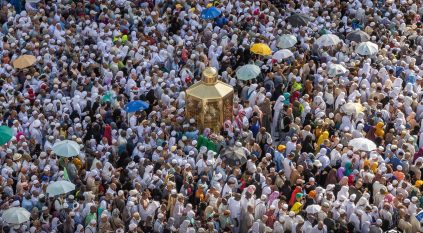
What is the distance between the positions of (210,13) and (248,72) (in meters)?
3.64

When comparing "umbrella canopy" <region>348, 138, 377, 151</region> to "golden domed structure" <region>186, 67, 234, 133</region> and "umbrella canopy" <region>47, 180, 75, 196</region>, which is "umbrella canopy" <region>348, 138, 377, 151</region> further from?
"umbrella canopy" <region>47, 180, 75, 196</region>

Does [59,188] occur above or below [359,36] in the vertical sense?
below

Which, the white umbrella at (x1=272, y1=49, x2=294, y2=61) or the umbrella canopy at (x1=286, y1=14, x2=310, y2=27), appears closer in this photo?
the white umbrella at (x1=272, y1=49, x2=294, y2=61)

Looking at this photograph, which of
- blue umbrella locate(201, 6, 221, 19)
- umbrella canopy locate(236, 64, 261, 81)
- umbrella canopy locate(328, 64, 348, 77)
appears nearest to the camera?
umbrella canopy locate(236, 64, 261, 81)

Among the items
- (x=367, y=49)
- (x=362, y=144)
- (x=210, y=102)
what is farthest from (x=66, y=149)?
(x=367, y=49)

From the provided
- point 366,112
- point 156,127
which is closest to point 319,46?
point 366,112

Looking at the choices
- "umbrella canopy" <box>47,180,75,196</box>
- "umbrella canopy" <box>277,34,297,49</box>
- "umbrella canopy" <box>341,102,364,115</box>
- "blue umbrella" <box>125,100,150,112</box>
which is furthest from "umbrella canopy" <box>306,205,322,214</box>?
"umbrella canopy" <box>277,34,297,49</box>

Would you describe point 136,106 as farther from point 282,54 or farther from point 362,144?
point 362,144

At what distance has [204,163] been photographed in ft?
89.2

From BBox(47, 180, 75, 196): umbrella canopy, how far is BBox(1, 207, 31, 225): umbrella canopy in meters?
0.85

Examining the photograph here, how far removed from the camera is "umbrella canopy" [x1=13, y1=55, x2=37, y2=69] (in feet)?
101

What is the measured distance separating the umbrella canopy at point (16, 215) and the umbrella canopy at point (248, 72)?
8137 mm

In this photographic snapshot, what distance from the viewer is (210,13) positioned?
3353 centimetres

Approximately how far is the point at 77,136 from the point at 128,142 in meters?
1.41
